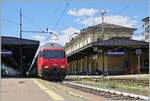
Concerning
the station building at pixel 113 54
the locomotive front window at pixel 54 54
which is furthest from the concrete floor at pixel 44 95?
the station building at pixel 113 54

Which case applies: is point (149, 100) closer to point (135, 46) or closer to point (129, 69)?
point (135, 46)

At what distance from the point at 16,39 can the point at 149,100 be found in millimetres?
44360

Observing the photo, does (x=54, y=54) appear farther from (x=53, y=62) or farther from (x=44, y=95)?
(x=44, y=95)

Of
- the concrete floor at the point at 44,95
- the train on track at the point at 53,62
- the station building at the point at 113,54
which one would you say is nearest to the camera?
the concrete floor at the point at 44,95

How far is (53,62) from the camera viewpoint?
117 ft

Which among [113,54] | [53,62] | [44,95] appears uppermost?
[113,54]

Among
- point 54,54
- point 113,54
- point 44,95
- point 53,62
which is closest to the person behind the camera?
point 44,95

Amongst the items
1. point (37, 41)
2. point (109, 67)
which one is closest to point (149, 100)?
point (37, 41)

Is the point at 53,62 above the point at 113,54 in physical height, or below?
below

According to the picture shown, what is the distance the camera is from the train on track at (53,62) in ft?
116

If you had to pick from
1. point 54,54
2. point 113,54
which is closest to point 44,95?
point 54,54

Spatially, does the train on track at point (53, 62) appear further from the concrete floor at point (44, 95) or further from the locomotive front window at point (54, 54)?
the concrete floor at point (44, 95)

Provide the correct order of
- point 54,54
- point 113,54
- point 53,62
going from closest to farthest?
point 53,62, point 54,54, point 113,54

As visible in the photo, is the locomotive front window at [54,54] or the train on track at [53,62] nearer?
the train on track at [53,62]
